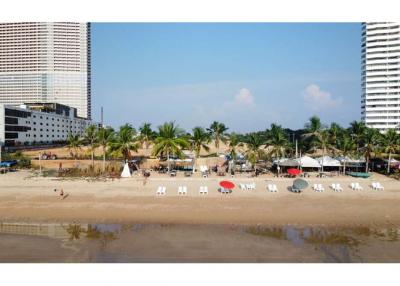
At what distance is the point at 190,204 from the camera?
25.9 metres

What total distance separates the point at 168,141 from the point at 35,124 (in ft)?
169

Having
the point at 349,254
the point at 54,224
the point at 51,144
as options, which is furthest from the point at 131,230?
the point at 51,144

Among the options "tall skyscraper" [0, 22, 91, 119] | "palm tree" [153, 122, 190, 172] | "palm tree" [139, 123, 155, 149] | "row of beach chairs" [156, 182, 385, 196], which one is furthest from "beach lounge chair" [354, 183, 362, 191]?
"tall skyscraper" [0, 22, 91, 119]

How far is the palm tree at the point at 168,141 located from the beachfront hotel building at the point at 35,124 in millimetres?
40605

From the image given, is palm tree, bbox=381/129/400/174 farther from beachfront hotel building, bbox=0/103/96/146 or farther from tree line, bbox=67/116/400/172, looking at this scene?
beachfront hotel building, bbox=0/103/96/146

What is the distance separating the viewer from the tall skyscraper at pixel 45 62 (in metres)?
146

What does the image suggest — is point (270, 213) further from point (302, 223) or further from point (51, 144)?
point (51, 144)

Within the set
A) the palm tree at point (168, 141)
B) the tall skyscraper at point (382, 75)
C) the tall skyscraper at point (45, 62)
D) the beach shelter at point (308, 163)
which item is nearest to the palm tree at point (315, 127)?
the beach shelter at point (308, 163)

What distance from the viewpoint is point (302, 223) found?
73.1 ft

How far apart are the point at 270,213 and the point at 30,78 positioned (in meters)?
144

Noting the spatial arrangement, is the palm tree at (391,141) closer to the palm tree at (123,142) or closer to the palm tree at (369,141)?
the palm tree at (369,141)

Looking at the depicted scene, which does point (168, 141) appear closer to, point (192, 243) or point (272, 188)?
point (272, 188)

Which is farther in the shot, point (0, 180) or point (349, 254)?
point (0, 180)

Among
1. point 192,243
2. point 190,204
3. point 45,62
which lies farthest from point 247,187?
point 45,62
